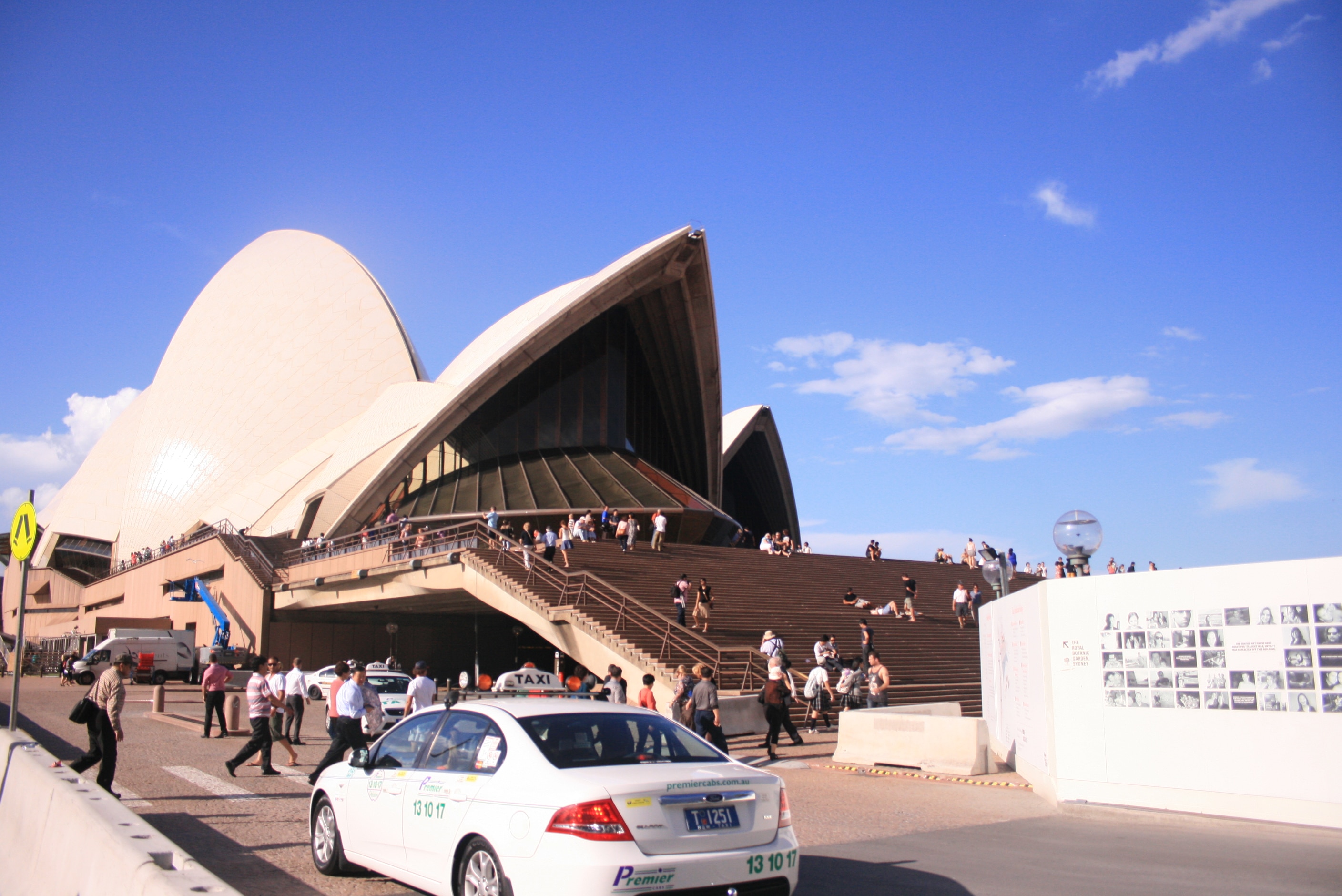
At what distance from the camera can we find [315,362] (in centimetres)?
5022

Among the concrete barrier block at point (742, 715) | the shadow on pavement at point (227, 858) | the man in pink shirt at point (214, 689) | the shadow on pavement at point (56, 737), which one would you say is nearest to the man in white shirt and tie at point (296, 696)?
the man in pink shirt at point (214, 689)

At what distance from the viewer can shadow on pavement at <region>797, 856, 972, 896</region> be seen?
18.7 ft

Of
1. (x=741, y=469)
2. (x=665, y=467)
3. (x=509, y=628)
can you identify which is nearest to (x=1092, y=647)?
(x=509, y=628)

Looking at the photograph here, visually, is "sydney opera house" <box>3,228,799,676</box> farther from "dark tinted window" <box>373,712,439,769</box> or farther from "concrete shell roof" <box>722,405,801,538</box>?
"dark tinted window" <box>373,712,439,769</box>

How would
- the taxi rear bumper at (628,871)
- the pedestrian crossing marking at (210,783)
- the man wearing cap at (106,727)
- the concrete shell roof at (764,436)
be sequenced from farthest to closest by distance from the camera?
the concrete shell roof at (764,436) < the pedestrian crossing marking at (210,783) < the man wearing cap at (106,727) < the taxi rear bumper at (628,871)

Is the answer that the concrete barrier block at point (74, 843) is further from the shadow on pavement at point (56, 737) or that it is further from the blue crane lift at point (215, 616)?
the blue crane lift at point (215, 616)

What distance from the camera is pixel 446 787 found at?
5.11 m

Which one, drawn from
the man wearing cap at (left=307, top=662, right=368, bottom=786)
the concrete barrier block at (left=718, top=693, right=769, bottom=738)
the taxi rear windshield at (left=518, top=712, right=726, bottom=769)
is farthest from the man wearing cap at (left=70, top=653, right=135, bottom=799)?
the concrete barrier block at (left=718, top=693, right=769, bottom=738)

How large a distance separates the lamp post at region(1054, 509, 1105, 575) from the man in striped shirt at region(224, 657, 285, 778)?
880cm

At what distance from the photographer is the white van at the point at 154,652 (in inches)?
1112

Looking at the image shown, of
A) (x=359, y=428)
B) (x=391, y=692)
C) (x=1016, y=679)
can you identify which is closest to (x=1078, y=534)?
(x=1016, y=679)

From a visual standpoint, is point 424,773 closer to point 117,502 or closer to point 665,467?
point 665,467

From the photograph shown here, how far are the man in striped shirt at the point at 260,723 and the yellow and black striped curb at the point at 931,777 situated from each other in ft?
21.5

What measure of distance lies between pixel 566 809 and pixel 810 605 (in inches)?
821
